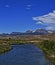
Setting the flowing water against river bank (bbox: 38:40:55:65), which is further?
river bank (bbox: 38:40:55:65)

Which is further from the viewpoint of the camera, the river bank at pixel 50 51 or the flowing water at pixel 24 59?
the river bank at pixel 50 51

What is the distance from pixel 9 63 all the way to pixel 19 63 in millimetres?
1873

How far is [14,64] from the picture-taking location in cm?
4153

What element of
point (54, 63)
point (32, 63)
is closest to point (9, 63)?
point (32, 63)

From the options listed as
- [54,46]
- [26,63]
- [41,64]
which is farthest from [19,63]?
[54,46]

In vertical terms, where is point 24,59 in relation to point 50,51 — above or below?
below

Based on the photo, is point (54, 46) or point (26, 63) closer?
point (26, 63)

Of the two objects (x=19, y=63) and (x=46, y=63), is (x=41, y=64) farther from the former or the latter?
(x=19, y=63)

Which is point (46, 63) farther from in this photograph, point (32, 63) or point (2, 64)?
point (2, 64)

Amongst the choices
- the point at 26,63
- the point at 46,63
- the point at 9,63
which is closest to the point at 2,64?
the point at 9,63

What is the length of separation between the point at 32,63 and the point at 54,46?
24473mm

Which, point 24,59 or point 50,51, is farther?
point 50,51

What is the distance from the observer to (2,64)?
41.3m

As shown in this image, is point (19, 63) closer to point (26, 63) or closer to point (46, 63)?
point (26, 63)
